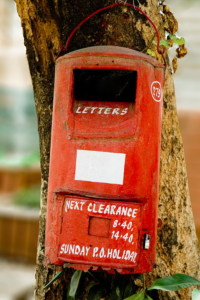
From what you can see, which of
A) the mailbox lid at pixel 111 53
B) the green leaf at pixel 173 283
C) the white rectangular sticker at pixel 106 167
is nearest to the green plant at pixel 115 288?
the green leaf at pixel 173 283

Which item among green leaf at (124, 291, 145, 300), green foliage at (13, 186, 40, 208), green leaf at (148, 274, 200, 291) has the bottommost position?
green leaf at (124, 291, 145, 300)

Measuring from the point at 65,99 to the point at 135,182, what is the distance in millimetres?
473

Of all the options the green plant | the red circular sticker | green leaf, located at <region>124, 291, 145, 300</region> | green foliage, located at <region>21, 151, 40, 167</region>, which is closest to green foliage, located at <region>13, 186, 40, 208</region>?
green foliage, located at <region>21, 151, 40, 167</region>

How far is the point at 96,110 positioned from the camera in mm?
1569

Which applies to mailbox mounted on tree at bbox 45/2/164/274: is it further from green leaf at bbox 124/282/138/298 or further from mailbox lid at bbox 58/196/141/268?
green leaf at bbox 124/282/138/298

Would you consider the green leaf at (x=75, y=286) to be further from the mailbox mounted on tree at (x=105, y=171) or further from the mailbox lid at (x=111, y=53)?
the mailbox lid at (x=111, y=53)

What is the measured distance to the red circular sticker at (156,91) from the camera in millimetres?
1573

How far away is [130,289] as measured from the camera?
1763 mm

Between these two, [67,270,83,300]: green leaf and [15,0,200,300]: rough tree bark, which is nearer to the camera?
[67,270,83,300]: green leaf

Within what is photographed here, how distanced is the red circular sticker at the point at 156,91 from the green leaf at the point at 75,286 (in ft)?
2.94

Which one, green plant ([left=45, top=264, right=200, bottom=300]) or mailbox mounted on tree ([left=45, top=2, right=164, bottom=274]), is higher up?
mailbox mounted on tree ([left=45, top=2, right=164, bottom=274])

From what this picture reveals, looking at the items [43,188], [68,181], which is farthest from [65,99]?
[43,188]

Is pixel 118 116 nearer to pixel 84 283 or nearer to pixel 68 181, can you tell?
pixel 68 181

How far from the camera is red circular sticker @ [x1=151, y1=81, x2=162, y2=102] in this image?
1.57m
